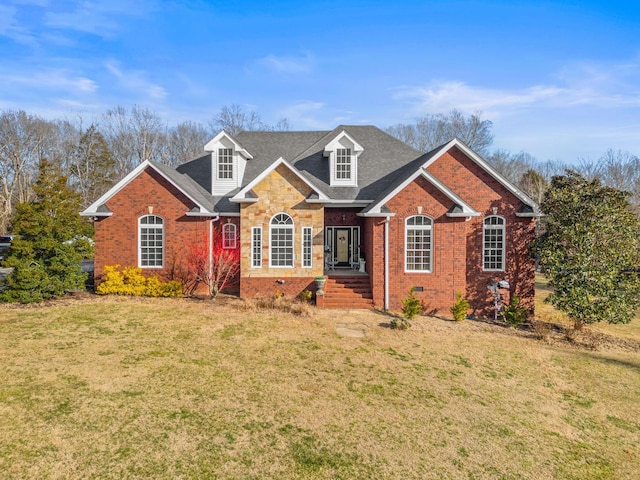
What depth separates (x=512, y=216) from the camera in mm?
15523

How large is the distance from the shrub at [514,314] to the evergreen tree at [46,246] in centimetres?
1876

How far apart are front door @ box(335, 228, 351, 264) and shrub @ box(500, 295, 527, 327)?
26.3ft

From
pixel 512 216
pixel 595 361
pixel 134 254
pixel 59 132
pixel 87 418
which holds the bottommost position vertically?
pixel 595 361

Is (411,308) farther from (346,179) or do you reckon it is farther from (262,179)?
(262,179)

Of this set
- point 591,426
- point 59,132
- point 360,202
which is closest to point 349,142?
point 360,202

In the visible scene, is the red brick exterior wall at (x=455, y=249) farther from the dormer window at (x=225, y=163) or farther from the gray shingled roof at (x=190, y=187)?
the dormer window at (x=225, y=163)

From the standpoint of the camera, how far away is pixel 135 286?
16.0 meters

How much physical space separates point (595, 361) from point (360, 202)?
11130 millimetres

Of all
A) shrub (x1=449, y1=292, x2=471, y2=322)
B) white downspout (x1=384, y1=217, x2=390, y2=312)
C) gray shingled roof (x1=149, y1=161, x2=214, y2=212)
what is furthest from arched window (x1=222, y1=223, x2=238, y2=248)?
shrub (x1=449, y1=292, x2=471, y2=322)

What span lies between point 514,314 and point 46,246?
1983 cm

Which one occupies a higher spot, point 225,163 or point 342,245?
point 225,163

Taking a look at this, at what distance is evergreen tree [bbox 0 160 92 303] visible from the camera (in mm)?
14320

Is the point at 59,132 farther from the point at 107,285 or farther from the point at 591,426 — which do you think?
the point at 591,426

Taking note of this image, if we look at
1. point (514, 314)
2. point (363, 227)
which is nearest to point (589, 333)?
point (514, 314)
